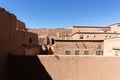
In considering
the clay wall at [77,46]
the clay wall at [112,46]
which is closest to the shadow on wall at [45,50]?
the clay wall at [77,46]

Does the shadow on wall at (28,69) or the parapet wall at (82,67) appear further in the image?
the shadow on wall at (28,69)

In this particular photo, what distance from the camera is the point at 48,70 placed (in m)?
10.0

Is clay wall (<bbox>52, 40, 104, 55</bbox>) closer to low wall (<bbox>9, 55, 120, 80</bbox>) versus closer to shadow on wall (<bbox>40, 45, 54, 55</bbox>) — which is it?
shadow on wall (<bbox>40, 45, 54, 55</bbox>)

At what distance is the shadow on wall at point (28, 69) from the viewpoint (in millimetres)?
10055

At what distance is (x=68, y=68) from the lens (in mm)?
9992

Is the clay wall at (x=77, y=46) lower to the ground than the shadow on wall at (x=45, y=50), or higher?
higher

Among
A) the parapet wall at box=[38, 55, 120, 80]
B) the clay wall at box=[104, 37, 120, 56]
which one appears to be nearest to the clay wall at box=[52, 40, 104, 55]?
the clay wall at box=[104, 37, 120, 56]

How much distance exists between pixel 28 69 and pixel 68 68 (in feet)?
9.13

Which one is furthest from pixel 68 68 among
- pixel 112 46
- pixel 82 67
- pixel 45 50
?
pixel 45 50

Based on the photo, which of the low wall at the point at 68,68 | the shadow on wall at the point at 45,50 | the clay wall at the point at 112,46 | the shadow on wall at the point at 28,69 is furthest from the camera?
the shadow on wall at the point at 45,50

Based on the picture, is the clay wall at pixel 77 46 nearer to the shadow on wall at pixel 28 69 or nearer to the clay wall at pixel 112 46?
the clay wall at pixel 112 46

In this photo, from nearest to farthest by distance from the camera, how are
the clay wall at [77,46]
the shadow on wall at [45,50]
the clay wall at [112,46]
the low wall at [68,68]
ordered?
the low wall at [68,68] < the clay wall at [112,46] < the clay wall at [77,46] < the shadow on wall at [45,50]

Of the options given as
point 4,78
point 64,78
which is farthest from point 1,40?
point 64,78

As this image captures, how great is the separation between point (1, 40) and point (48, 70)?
367 cm
